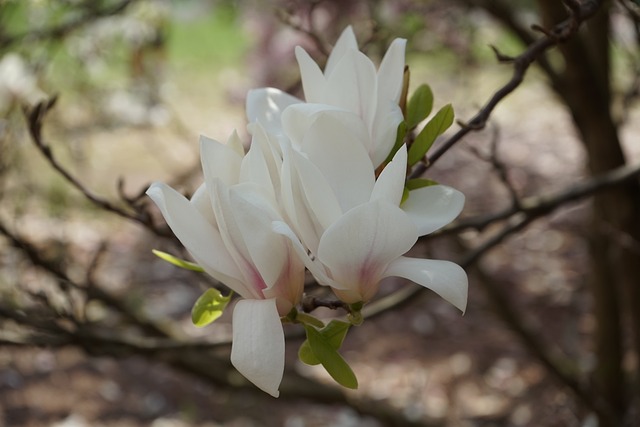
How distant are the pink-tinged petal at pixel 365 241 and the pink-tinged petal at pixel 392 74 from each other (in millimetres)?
109

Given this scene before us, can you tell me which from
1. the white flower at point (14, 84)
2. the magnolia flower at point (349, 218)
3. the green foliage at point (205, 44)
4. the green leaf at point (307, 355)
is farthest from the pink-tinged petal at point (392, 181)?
the green foliage at point (205, 44)

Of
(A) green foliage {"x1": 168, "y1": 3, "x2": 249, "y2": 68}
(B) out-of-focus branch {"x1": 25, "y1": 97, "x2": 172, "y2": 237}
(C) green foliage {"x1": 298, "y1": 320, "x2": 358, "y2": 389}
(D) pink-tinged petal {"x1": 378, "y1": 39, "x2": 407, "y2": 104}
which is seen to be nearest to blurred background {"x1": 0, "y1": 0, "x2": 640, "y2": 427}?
(B) out-of-focus branch {"x1": 25, "y1": 97, "x2": 172, "y2": 237}

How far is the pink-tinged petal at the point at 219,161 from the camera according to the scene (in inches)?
19.0

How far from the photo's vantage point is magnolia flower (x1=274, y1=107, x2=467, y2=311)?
1.50 ft

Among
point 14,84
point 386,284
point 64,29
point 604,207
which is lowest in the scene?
point 386,284

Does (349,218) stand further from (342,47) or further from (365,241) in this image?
(342,47)

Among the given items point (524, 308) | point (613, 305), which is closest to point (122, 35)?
point (613, 305)

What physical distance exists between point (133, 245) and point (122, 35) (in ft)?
6.17

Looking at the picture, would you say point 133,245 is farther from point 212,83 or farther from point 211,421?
point 212,83

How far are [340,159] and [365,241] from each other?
0.05 metres

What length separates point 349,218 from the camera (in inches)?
17.8

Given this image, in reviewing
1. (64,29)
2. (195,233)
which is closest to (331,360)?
(195,233)

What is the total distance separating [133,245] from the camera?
13.7 feet

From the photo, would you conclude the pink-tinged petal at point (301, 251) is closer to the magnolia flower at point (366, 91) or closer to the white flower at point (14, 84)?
the magnolia flower at point (366, 91)
